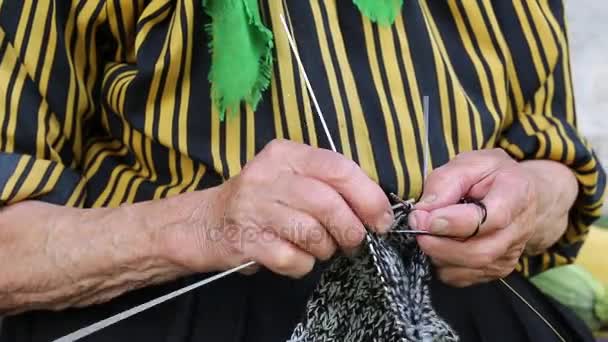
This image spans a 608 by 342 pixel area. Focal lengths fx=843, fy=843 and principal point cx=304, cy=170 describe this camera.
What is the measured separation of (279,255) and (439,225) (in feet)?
0.48

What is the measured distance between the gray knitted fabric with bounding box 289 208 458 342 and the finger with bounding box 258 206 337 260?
0.15ft

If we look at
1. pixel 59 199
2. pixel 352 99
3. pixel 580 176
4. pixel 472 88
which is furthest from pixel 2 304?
pixel 580 176

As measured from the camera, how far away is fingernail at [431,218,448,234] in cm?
75

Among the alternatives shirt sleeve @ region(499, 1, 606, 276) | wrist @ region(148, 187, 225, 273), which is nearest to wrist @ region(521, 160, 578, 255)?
shirt sleeve @ region(499, 1, 606, 276)

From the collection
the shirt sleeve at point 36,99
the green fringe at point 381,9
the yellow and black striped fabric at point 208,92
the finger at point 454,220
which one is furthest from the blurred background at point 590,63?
the shirt sleeve at point 36,99

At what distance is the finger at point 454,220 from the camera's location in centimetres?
75

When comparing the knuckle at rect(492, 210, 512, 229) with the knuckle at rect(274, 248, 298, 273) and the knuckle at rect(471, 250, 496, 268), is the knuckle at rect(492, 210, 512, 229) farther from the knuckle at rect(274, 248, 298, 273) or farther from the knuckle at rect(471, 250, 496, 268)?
the knuckle at rect(274, 248, 298, 273)

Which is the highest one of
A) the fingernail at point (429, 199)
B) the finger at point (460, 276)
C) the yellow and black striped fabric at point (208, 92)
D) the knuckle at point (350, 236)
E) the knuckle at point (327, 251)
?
the yellow and black striped fabric at point (208, 92)

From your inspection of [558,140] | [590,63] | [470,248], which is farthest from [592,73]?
[470,248]

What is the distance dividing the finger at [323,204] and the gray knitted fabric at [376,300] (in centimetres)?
3

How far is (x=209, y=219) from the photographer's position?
79cm

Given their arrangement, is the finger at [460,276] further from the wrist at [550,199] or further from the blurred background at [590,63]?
the blurred background at [590,63]

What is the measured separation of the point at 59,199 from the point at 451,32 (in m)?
0.49

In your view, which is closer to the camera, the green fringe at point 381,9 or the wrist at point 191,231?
the wrist at point 191,231
